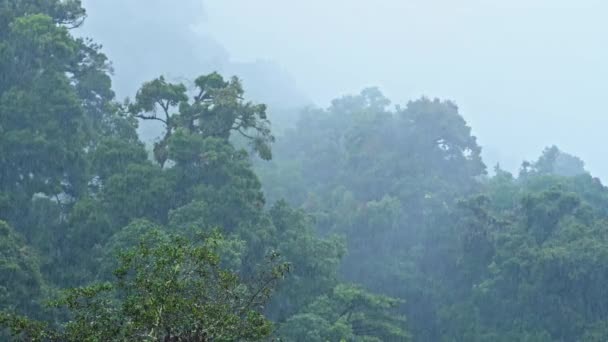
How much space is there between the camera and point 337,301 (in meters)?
22.6

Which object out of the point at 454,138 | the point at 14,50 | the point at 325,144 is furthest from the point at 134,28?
the point at 14,50

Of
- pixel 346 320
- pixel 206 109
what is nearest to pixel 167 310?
pixel 346 320

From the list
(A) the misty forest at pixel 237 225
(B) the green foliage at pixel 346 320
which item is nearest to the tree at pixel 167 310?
(A) the misty forest at pixel 237 225

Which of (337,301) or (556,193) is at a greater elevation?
(556,193)

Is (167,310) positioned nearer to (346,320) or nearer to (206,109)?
(346,320)

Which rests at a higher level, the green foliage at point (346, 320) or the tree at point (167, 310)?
the green foliage at point (346, 320)

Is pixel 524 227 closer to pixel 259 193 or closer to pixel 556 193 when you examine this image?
pixel 556 193

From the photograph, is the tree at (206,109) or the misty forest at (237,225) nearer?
the misty forest at (237,225)

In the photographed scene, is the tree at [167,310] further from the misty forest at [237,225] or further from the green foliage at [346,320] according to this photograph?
the green foliage at [346,320]

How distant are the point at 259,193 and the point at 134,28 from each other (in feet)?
194

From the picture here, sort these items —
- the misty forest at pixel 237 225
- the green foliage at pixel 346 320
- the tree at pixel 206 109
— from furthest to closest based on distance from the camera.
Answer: the tree at pixel 206 109 → the misty forest at pixel 237 225 → the green foliage at pixel 346 320

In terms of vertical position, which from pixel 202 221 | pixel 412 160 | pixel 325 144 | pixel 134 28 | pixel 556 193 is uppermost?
pixel 134 28

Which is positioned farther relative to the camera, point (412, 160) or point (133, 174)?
point (412, 160)

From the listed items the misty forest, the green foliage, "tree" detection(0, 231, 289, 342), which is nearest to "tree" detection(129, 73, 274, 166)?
the misty forest
